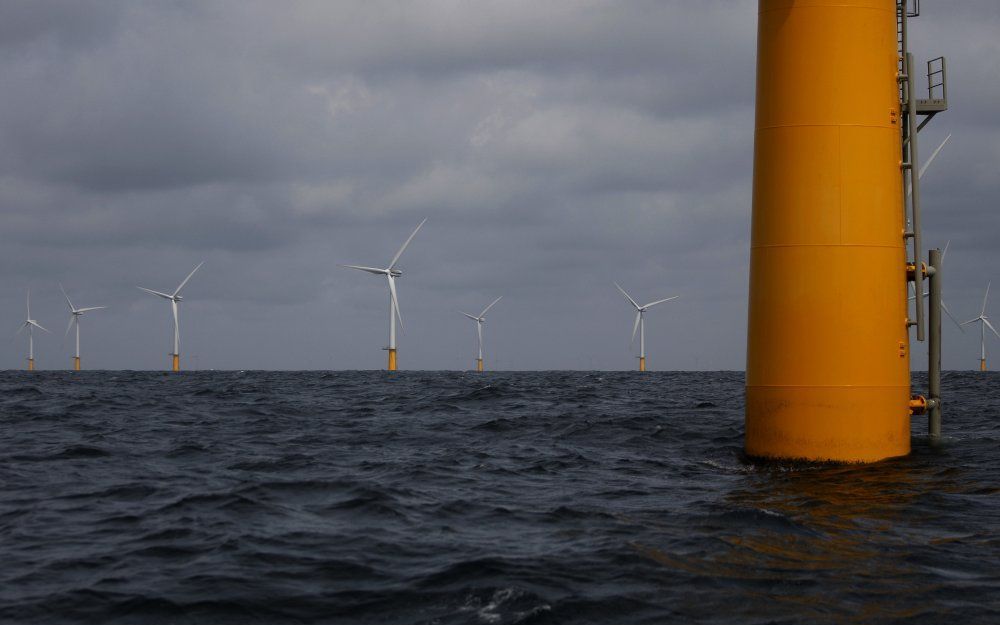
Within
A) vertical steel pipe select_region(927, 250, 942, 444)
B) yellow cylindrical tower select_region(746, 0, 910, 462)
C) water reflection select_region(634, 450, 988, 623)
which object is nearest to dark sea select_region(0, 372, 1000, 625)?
water reflection select_region(634, 450, 988, 623)

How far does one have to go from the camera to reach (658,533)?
1147 centimetres

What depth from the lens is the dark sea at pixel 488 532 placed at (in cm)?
877

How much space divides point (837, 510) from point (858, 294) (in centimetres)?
421

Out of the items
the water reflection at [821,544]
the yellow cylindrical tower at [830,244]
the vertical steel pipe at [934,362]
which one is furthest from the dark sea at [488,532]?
the yellow cylindrical tower at [830,244]

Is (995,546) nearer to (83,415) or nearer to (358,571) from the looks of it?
(358,571)

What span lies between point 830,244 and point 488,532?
741 cm

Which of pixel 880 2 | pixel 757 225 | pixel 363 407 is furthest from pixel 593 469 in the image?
pixel 363 407

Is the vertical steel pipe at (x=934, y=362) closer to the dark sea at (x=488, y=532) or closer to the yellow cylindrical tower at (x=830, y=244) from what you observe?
the dark sea at (x=488, y=532)

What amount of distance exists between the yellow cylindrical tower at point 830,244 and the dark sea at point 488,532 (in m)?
0.83

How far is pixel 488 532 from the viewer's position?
38.6 ft

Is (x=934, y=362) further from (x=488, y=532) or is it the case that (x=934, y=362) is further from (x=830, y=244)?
(x=488, y=532)

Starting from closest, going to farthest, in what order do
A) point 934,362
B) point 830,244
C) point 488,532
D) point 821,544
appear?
point 821,544 → point 488,532 → point 830,244 → point 934,362

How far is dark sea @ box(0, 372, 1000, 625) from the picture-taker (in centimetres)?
877

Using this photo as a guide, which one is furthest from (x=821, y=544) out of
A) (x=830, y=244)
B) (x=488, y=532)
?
(x=830, y=244)
